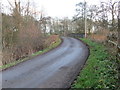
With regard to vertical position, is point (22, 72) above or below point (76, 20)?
below

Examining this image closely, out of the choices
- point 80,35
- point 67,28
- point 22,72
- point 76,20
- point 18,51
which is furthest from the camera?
point 67,28

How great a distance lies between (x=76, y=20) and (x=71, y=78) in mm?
48348

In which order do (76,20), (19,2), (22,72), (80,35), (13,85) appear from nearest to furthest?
(13,85), (22,72), (19,2), (80,35), (76,20)

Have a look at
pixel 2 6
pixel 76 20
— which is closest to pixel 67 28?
pixel 76 20

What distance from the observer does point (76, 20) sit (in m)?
55.2

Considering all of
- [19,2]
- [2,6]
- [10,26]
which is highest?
[19,2]

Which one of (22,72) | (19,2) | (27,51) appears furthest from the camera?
(19,2)

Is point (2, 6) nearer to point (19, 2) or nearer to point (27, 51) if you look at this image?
point (27, 51)

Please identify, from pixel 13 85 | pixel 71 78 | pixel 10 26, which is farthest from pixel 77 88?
pixel 10 26

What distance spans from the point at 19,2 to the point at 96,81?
24047 mm

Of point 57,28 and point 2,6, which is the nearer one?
point 2,6

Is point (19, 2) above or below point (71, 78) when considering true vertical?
above

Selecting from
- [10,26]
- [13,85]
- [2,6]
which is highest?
[2,6]

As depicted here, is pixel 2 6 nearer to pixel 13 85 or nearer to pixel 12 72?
pixel 12 72
